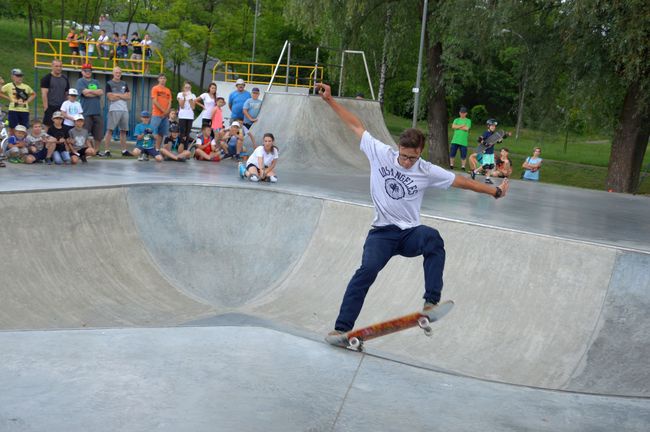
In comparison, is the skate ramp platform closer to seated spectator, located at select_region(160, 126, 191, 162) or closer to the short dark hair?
the short dark hair

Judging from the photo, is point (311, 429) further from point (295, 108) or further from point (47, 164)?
point (295, 108)

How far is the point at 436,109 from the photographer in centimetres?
2483

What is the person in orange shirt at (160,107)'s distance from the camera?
587 inches

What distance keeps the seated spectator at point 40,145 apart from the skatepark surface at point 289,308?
79 cm

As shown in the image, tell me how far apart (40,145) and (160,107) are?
2.93 meters

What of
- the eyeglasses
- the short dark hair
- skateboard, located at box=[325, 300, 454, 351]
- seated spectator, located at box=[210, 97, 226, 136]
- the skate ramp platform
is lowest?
the skate ramp platform

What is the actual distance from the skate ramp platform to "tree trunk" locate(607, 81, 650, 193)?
31.0ft

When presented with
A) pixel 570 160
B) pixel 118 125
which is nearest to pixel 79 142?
pixel 118 125

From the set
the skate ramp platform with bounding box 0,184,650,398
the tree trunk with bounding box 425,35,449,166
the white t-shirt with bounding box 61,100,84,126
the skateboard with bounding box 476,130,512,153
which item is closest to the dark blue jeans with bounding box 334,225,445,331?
the skate ramp platform with bounding box 0,184,650,398

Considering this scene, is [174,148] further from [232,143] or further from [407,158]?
[407,158]

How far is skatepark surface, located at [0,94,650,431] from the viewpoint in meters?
4.26

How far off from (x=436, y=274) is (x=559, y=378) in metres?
2.61

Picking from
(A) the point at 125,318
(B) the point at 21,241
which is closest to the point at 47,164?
(B) the point at 21,241

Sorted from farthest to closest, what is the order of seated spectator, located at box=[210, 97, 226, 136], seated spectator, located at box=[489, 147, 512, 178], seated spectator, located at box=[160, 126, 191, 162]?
1. seated spectator, located at box=[210, 97, 226, 136]
2. seated spectator, located at box=[160, 126, 191, 162]
3. seated spectator, located at box=[489, 147, 512, 178]
